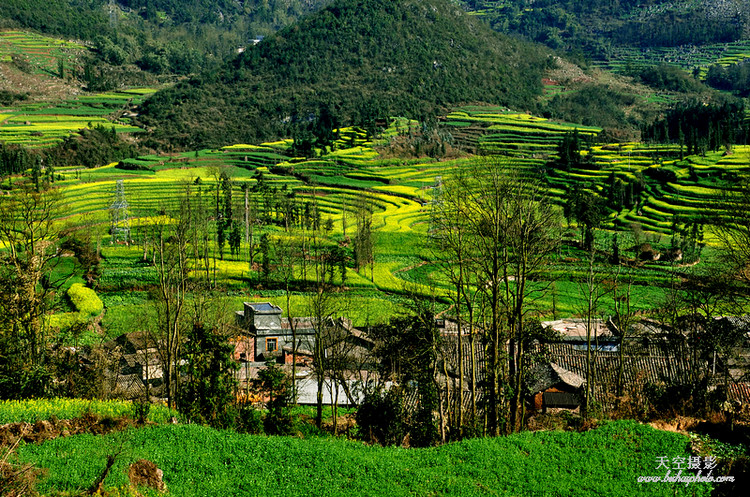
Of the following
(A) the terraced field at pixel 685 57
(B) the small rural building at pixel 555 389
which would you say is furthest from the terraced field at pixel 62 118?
(A) the terraced field at pixel 685 57

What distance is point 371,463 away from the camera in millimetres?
12797

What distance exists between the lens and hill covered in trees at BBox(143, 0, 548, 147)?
118250 millimetres

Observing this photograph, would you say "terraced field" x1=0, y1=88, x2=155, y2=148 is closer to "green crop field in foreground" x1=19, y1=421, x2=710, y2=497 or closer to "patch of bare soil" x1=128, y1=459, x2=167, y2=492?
"green crop field in foreground" x1=19, y1=421, x2=710, y2=497

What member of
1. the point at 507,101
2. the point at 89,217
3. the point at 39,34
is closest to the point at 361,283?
the point at 89,217

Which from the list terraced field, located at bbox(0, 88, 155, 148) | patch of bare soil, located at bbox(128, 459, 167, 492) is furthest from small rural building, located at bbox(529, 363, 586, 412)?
terraced field, located at bbox(0, 88, 155, 148)

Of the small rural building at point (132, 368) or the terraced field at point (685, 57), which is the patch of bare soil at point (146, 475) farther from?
the terraced field at point (685, 57)

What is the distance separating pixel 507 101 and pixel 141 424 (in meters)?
123

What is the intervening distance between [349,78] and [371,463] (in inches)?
4960

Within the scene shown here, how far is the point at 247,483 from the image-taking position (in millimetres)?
11914

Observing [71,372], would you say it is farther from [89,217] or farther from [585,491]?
[89,217]

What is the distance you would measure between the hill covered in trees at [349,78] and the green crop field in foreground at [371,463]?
9616 centimetres

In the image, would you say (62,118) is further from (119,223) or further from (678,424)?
(678,424)

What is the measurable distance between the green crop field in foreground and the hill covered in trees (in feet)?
315

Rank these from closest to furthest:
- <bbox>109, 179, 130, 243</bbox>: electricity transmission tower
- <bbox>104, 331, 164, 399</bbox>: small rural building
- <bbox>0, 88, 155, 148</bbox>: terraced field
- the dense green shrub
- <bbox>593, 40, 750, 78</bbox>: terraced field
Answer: <bbox>104, 331, 164, 399</bbox>: small rural building
the dense green shrub
<bbox>109, 179, 130, 243</bbox>: electricity transmission tower
<bbox>0, 88, 155, 148</bbox>: terraced field
<bbox>593, 40, 750, 78</bbox>: terraced field
